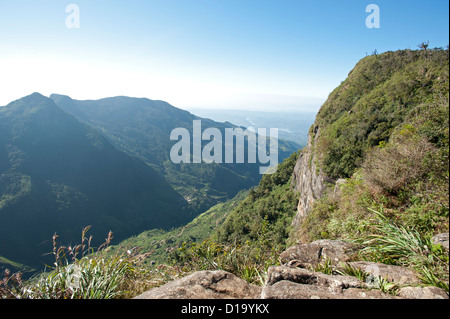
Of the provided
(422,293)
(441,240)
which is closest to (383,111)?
(441,240)

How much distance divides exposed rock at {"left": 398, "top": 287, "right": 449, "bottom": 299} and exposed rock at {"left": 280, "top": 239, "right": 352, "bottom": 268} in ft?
4.59

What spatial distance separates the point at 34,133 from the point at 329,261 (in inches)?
7479

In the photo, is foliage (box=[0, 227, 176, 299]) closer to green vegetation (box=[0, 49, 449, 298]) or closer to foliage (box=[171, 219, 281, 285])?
green vegetation (box=[0, 49, 449, 298])

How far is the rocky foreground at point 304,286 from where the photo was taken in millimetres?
3000

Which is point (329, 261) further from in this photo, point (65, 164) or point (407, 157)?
point (65, 164)

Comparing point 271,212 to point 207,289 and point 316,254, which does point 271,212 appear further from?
point 207,289

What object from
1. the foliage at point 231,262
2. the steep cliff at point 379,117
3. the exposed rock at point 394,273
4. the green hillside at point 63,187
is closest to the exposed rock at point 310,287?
the exposed rock at point 394,273

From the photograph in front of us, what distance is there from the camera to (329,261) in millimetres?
4293

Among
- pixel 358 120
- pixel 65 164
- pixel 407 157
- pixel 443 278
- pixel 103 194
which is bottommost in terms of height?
pixel 103 194

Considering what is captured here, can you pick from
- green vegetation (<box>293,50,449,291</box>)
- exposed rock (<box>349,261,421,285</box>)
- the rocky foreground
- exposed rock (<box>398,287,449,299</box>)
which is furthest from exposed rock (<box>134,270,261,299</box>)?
green vegetation (<box>293,50,449,291</box>)

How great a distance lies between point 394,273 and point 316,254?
1.70 metres

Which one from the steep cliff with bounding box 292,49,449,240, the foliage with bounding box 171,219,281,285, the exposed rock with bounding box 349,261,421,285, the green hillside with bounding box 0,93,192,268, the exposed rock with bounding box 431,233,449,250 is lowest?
the green hillside with bounding box 0,93,192,268

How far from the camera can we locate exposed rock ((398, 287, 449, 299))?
105 inches
